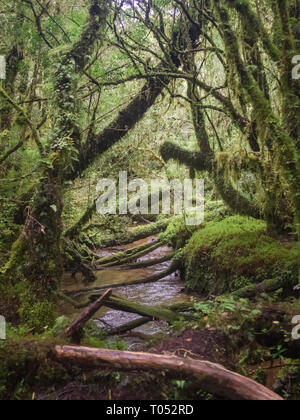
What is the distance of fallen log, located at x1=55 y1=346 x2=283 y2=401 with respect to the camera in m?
2.43

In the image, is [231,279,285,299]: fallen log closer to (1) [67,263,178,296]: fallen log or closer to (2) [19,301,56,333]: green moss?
(2) [19,301,56,333]: green moss

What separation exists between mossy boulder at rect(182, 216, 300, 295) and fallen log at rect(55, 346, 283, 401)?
241cm

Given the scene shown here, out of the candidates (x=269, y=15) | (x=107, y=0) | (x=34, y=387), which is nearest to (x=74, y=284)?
(x=34, y=387)

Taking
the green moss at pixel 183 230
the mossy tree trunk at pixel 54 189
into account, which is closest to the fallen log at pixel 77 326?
the mossy tree trunk at pixel 54 189

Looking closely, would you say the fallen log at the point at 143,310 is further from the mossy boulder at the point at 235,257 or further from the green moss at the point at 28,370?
the green moss at the point at 28,370

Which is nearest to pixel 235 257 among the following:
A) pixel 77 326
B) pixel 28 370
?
pixel 77 326

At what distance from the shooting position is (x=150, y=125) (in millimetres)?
9273

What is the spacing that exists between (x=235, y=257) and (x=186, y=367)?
3.40 meters

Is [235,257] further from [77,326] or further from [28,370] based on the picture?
[28,370]

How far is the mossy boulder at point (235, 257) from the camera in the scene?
198 inches

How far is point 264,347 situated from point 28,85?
24.9ft

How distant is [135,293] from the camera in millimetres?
7105

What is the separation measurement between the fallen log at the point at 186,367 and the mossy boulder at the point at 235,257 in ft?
7.92

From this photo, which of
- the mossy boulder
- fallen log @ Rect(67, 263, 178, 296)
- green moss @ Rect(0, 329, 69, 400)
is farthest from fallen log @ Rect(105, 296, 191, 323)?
fallen log @ Rect(67, 263, 178, 296)
